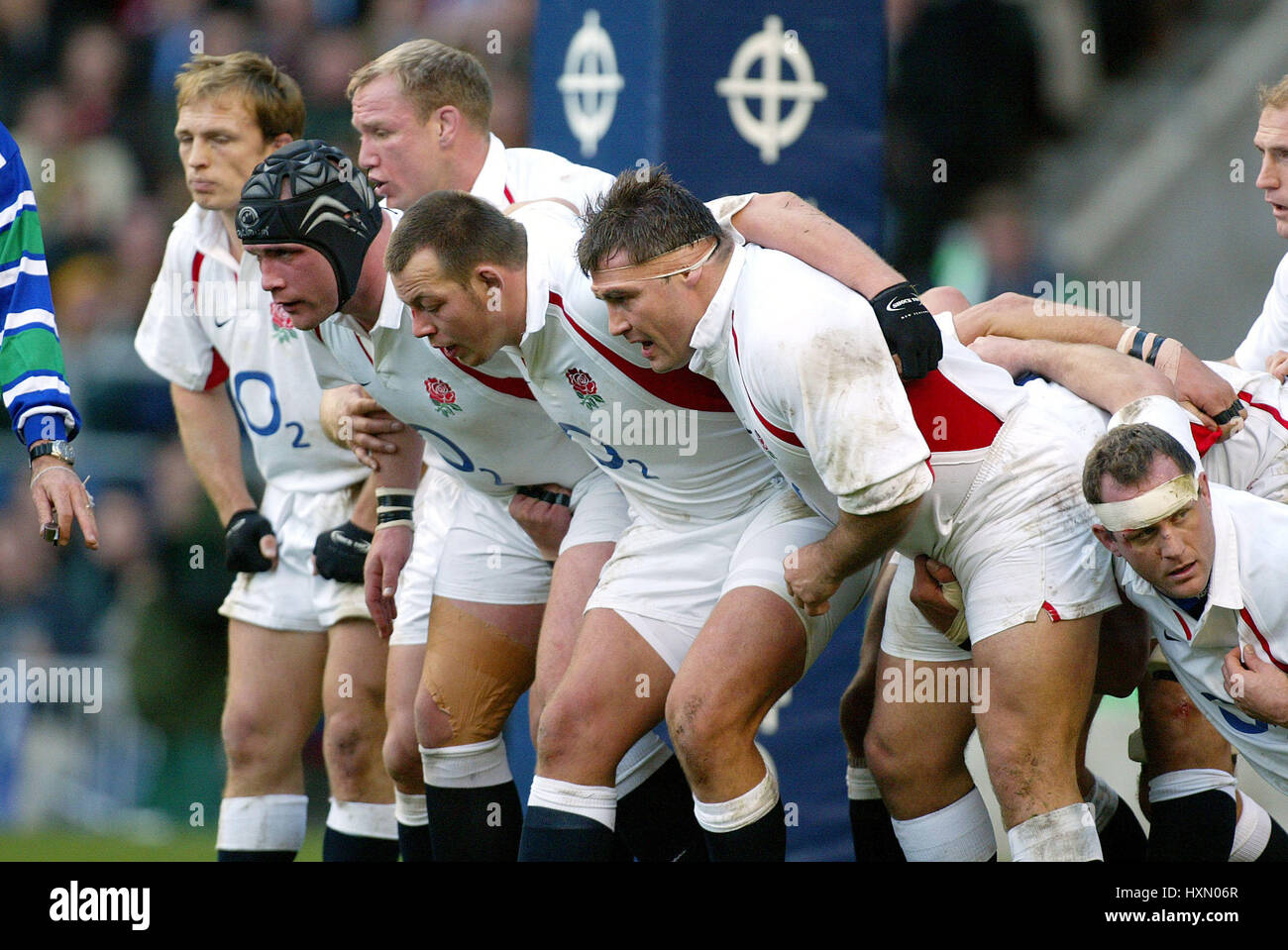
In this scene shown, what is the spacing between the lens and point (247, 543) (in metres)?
5.32

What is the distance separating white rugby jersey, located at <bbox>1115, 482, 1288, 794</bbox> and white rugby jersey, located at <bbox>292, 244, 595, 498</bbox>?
61.7 inches

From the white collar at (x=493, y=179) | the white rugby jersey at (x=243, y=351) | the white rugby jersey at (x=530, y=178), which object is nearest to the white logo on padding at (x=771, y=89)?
the white rugby jersey at (x=530, y=178)

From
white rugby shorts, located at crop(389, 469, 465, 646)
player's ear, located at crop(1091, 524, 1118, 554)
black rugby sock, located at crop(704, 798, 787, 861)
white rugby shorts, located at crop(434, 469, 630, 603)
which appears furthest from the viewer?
white rugby shorts, located at crop(389, 469, 465, 646)

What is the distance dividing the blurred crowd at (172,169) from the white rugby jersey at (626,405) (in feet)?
13.6

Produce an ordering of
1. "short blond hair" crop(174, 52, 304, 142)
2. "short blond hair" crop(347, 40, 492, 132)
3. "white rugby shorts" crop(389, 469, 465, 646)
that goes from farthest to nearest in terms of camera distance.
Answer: "short blond hair" crop(174, 52, 304, 142) < "short blond hair" crop(347, 40, 492, 132) < "white rugby shorts" crop(389, 469, 465, 646)

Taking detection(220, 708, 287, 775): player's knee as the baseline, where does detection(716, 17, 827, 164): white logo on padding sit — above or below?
above

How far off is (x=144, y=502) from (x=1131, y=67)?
615cm

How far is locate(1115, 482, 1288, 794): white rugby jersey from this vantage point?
3436 millimetres

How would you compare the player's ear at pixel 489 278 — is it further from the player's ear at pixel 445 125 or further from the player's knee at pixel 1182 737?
the player's knee at pixel 1182 737

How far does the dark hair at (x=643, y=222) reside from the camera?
3617 mm

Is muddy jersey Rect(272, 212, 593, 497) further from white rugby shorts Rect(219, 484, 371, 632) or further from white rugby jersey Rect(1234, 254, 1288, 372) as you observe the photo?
white rugby jersey Rect(1234, 254, 1288, 372)

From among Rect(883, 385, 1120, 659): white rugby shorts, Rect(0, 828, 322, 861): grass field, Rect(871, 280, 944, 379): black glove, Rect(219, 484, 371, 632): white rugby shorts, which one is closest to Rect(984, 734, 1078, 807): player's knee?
Rect(883, 385, 1120, 659): white rugby shorts
